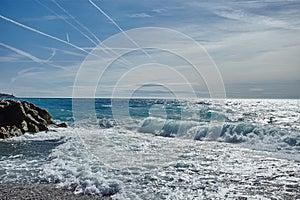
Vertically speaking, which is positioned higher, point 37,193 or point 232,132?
point 37,193

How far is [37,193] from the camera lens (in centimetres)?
773

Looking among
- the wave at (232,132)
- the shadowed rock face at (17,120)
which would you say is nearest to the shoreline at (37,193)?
the shadowed rock face at (17,120)

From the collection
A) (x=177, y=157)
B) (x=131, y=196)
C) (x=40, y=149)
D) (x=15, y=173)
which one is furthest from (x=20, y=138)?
(x=131, y=196)

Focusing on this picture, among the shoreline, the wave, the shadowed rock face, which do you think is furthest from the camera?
the shadowed rock face

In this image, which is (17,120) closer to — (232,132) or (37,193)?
(37,193)

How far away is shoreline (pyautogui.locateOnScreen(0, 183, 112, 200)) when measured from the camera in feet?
24.5

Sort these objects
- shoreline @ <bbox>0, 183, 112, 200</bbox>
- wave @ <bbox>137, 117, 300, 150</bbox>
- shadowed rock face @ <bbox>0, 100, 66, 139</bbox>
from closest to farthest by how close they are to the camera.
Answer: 1. shoreline @ <bbox>0, 183, 112, 200</bbox>
2. wave @ <bbox>137, 117, 300, 150</bbox>
3. shadowed rock face @ <bbox>0, 100, 66, 139</bbox>

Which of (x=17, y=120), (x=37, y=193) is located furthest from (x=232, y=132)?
(x=37, y=193)

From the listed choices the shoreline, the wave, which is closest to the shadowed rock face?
the wave

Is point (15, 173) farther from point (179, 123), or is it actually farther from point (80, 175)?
point (179, 123)

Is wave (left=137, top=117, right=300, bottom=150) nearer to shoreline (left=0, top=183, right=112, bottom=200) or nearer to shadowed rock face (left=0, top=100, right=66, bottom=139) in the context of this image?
shadowed rock face (left=0, top=100, right=66, bottom=139)

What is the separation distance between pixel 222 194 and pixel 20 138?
611 inches

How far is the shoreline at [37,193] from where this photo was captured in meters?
7.47

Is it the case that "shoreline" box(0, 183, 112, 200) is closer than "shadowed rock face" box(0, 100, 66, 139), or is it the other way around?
"shoreline" box(0, 183, 112, 200)
